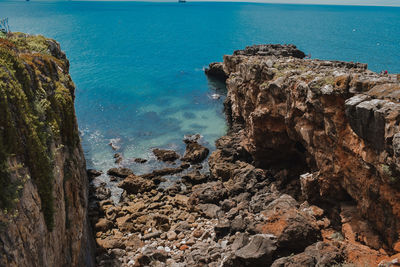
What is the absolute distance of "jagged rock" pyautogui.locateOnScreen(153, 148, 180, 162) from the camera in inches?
1467

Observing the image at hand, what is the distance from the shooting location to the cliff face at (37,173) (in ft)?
34.9

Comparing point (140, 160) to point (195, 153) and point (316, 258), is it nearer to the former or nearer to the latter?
point (195, 153)

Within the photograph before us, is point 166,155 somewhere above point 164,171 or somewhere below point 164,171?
above

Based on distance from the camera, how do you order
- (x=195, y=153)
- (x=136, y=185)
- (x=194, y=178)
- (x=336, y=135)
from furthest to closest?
(x=195, y=153) → (x=194, y=178) → (x=136, y=185) → (x=336, y=135)

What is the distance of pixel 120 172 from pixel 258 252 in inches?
858

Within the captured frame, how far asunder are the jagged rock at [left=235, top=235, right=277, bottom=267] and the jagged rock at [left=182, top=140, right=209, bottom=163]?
19114 millimetres

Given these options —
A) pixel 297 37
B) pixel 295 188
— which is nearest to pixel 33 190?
pixel 295 188

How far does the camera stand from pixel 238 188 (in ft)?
92.0

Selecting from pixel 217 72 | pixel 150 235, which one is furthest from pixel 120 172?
pixel 217 72

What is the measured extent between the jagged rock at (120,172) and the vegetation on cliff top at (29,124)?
49.1 feet

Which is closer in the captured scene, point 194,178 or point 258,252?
point 258,252

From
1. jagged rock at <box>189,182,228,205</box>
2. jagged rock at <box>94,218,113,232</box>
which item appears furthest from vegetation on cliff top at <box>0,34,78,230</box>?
jagged rock at <box>189,182,228,205</box>

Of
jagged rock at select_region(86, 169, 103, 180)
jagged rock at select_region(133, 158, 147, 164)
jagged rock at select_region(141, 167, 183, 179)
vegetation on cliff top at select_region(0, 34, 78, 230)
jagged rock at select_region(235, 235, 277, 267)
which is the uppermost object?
vegetation on cliff top at select_region(0, 34, 78, 230)

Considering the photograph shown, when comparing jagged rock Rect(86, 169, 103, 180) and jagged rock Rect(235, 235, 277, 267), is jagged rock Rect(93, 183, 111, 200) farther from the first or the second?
jagged rock Rect(235, 235, 277, 267)
